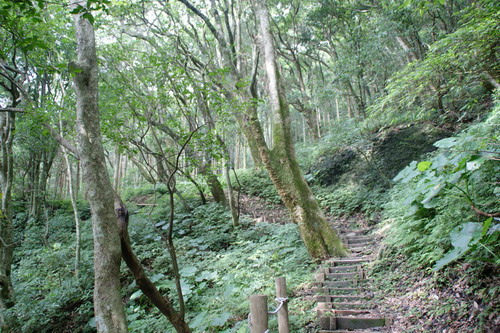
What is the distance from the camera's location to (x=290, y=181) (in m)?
6.22

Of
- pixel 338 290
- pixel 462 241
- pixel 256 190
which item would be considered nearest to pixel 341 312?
pixel 338 290

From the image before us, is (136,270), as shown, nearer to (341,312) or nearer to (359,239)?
(341,312)

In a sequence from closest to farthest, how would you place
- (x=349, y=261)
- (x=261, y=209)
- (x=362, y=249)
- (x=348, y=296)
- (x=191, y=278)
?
1. (x=348, y=296)
2. (x=349, y=261)
3. (x=362, y=249)
4. (x=191, y=278)
5. (x=261, y=209)

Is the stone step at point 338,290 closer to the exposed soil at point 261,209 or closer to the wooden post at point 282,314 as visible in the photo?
the wooden post at point 282,314

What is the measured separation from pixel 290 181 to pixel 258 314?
404 cm

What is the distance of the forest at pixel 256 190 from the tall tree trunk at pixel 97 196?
Answer: 0.06ft

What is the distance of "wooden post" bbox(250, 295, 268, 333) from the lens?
2.36 metres

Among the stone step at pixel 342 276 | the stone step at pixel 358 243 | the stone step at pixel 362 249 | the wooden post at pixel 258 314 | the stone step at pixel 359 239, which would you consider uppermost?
the wooden post at pixel 258 314

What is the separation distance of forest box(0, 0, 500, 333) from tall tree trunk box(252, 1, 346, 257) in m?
0.04

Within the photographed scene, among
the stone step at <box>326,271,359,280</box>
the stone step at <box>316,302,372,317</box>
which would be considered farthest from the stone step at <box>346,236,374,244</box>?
the stone step at <box>316,302,372,317</box>

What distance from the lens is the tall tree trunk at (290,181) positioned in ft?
19.6

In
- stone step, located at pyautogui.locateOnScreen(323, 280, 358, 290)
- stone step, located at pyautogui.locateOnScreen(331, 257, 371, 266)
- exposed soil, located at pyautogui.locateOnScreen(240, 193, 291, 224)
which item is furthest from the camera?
exposed soil, located at pyautogui.locateOnScreen(240, 193, 291, 224)

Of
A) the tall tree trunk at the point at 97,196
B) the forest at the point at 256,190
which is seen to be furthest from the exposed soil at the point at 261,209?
the tall tree trunk at the point at 97,196

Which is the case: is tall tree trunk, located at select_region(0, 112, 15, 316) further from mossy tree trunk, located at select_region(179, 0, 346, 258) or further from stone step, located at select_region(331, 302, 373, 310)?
stone step, located at select_region(331, 302, 373, 310)
